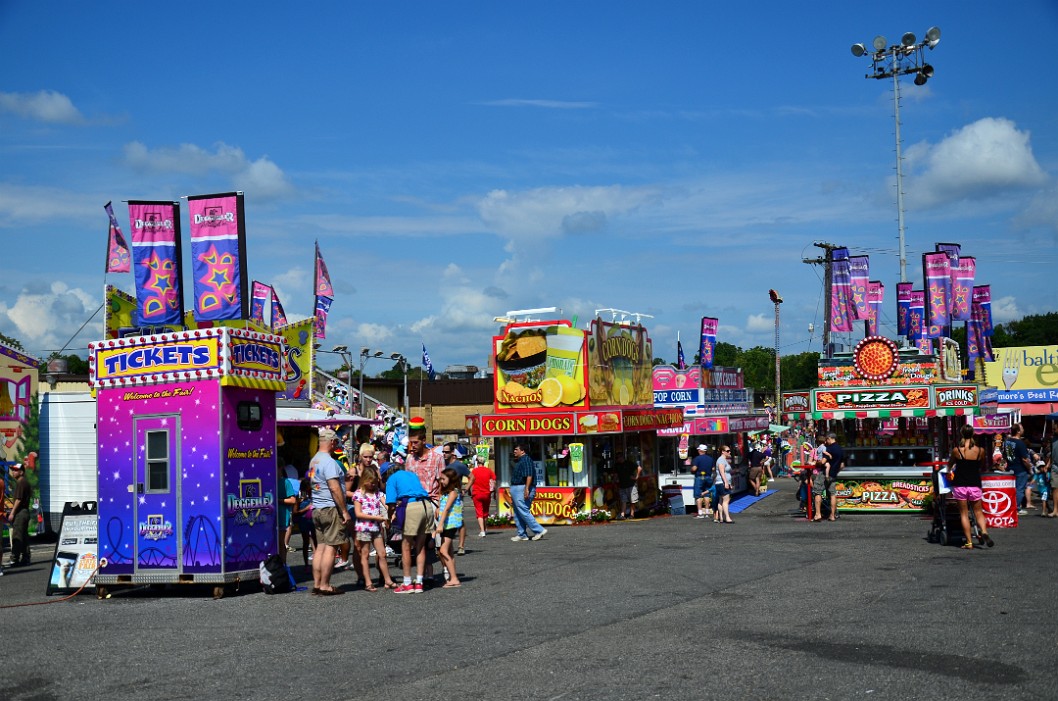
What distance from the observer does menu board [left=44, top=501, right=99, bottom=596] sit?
43.2 ft

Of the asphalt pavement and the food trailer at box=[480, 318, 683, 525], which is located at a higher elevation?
the food trailer at box=[480, 318, 683, 525]

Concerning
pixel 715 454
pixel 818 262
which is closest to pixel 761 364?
pixel 818 262

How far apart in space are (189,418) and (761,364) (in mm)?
122476

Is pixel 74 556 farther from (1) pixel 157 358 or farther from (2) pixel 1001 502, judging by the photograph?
(2) pixel 1001 502

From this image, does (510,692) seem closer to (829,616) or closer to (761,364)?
(829,616)

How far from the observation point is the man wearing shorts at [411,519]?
40.0ft

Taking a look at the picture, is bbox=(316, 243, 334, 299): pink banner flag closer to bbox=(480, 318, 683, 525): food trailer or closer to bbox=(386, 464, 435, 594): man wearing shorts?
bbox=(480, 318, 683, 525): food trailer

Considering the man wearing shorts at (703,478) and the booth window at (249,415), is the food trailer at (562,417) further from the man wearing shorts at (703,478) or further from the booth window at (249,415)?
the booth window at (249,415)

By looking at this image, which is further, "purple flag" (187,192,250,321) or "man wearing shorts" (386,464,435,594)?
"purple flag" (187,192,250,321)

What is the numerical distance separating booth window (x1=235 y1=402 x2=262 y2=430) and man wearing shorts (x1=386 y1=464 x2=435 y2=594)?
6.10 ft

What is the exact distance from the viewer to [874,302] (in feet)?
102

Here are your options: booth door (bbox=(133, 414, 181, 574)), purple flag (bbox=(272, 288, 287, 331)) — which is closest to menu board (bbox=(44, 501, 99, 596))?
booth door (bbox=(133, 414, 181, 574))

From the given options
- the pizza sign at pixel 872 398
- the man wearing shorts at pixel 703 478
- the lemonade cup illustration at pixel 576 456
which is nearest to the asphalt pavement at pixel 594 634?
the lemonade cup illustration at pixel 576 456

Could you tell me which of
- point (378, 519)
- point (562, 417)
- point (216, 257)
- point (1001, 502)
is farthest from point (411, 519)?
point (1001, 502)
